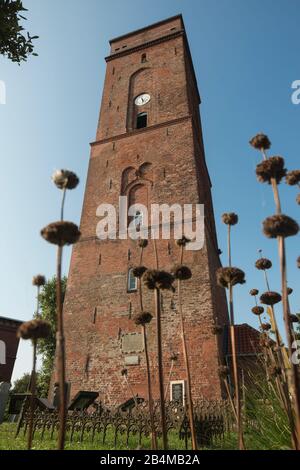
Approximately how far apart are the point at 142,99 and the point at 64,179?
20.3 m

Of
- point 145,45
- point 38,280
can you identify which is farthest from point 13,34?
point 145,45

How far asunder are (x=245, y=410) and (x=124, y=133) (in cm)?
1751

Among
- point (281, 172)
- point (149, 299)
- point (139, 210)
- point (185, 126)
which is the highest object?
point (185, 126)

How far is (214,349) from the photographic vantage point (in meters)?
12.1

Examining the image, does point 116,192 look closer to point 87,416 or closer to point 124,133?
point 124,133

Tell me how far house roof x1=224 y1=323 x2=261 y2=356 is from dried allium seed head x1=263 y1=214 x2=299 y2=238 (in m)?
12.3

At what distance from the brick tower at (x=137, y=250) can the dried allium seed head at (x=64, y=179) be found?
7.27m

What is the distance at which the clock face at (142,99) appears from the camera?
21.1 meters

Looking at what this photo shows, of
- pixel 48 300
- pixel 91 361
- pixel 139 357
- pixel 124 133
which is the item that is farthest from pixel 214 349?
pixel 48 300

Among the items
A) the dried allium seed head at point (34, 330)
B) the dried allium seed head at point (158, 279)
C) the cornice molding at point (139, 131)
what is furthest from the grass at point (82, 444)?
the cornice molding at point (139, 131)

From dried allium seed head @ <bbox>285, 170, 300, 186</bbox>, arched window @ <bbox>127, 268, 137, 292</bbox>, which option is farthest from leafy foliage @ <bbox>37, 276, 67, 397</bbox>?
dried allium seed head @ <bbox>285, 170, 300, 186</bbox>

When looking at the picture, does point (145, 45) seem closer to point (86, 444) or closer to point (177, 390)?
point (177, 390)

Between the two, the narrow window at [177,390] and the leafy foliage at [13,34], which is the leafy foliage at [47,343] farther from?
the leafy foliage at [13,34]

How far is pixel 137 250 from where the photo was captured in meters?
15.3
